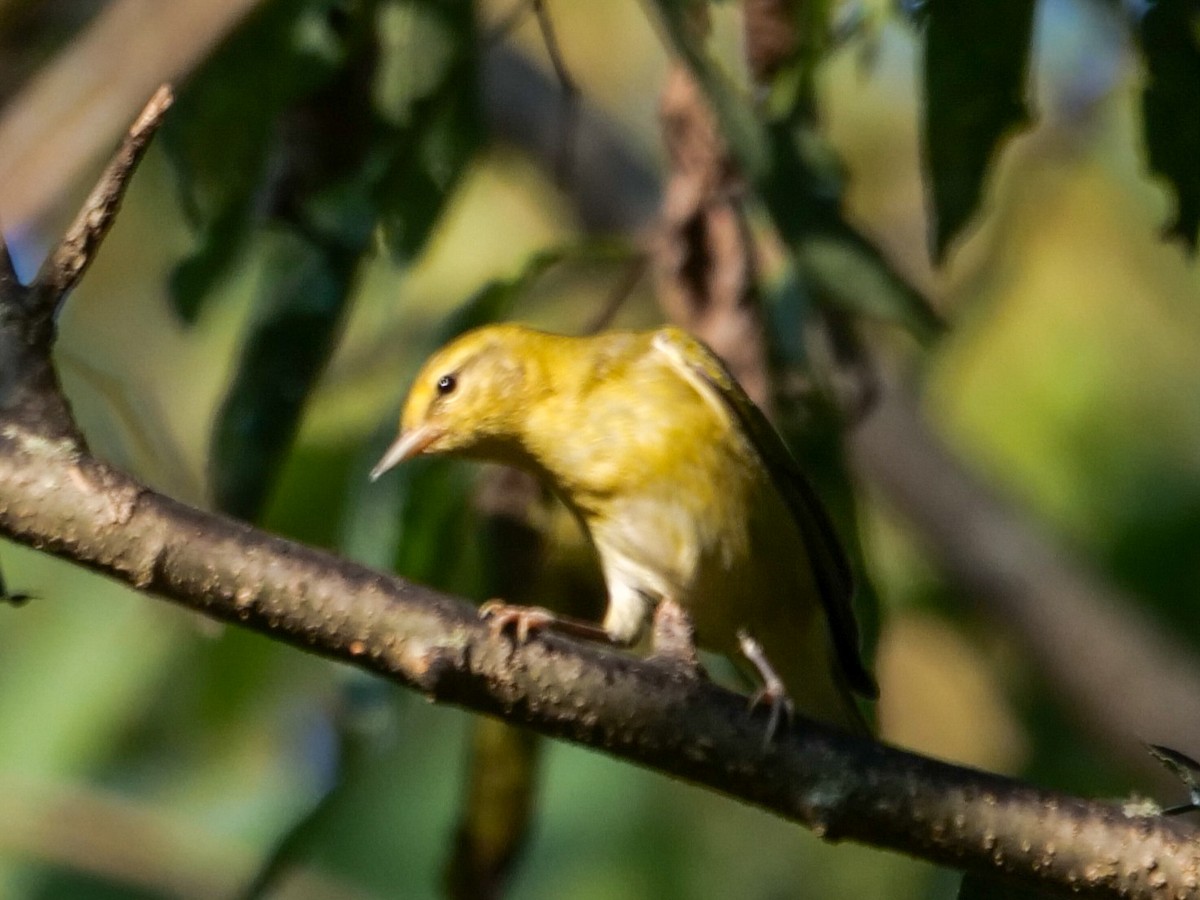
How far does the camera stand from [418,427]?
10.2ft

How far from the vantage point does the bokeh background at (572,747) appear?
4.84 meters

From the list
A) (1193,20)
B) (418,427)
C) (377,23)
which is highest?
(1193,20)

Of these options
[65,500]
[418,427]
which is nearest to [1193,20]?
[418,427]

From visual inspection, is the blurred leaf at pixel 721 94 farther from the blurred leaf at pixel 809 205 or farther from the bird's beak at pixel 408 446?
the bird's beak at pixel 408 446

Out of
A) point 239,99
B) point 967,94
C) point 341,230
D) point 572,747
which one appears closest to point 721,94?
point 967,94

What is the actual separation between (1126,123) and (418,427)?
3.01 meters

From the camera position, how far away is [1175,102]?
242 cm

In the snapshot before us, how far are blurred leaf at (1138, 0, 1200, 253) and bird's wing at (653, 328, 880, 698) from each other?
0.84 metres

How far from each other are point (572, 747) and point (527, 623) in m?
2.30

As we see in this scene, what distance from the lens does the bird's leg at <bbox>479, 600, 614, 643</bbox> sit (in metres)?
1.92

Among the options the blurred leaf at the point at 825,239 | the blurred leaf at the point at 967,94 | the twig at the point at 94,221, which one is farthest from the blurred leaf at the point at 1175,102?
the twig at the point at 94,221

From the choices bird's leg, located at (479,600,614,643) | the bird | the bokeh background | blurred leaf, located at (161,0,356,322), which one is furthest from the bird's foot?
the bokeh background

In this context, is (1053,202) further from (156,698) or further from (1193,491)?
(156,698)

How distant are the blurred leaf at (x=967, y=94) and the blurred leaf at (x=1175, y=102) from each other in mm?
160
